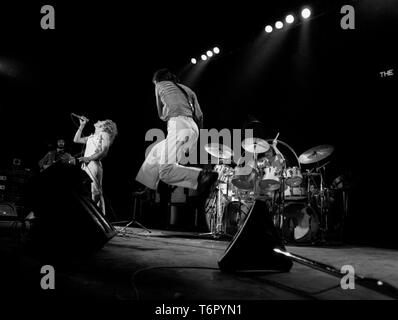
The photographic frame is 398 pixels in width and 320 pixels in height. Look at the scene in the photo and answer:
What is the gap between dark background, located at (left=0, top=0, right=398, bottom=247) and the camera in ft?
22.1

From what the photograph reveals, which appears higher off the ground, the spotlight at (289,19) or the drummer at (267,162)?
the spotlight at (289,19)

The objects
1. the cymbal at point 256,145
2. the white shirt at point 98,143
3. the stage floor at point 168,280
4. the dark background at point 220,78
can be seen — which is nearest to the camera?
the stage floor at point 168,280

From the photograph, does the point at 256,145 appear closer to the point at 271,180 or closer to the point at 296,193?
the point at 271,180

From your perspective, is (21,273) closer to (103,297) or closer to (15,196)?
(103,297)

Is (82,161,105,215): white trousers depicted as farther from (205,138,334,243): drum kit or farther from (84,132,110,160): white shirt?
(205,138,334,243): drum kit

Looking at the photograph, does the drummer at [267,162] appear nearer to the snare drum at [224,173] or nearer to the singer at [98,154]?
the snare drum at [224,173]

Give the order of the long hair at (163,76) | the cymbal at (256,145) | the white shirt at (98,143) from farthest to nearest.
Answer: the white shirt at (98,143)
the cymbal at (256,145)
the long hair at (163,76)

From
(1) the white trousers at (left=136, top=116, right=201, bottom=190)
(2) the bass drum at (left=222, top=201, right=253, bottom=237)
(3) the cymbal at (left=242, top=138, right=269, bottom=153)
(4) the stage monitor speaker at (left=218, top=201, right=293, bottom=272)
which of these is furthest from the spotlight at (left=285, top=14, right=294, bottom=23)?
(4) the stage monitor speaker at (left=218, top=201, right=293, bottom=272)

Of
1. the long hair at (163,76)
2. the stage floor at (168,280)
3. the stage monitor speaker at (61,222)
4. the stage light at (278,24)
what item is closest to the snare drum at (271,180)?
the long hair at (163,76)

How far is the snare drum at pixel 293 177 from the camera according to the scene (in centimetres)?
527

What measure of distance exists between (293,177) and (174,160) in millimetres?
2048

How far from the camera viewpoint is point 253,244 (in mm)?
2324

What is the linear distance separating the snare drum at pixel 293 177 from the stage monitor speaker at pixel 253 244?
10.1ft

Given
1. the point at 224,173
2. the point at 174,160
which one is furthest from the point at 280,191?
the point at 174,160
